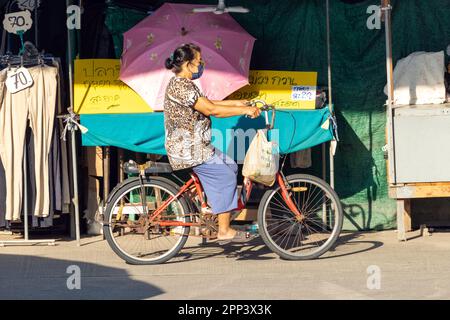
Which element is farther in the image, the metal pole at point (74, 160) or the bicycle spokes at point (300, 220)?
the metal pole at point (74, 160)

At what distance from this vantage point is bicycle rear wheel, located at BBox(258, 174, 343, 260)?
9.00 meters

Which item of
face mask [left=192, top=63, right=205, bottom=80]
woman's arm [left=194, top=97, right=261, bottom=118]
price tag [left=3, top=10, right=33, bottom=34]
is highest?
price tag [left=3, top=10, right=33, bottom=34]

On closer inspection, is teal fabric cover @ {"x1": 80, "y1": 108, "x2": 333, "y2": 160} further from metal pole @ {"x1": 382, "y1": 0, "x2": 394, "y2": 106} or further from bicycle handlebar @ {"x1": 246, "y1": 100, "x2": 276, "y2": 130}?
metal pole @ {"x1": 382, "y1": 0, "x2": 394, "y2": 106}

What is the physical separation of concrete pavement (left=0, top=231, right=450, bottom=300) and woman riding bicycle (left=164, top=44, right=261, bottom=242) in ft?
1.92

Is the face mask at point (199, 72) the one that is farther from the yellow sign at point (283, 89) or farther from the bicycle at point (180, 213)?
the yellow sign at point (283, 89)

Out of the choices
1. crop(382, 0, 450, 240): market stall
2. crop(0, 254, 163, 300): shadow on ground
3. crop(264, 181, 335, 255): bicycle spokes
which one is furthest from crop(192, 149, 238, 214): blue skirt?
crop(382, 0, 450, 240): market stall

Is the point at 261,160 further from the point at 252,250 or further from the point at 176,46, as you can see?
the point at 176,46

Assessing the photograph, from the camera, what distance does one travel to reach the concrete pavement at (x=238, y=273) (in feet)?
26.0

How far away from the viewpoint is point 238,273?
868cm

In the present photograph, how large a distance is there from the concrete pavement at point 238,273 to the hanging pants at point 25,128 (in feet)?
1.65

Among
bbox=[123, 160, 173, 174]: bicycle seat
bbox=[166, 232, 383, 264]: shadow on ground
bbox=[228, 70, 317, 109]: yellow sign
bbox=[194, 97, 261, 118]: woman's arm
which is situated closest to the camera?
bbox=[194, 97, 261, 118]: woman's arm

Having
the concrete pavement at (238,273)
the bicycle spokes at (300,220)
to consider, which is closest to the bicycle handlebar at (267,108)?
the bicycle spokes at (300,220)

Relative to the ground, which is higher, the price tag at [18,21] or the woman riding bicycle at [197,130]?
the price tag at [18,21]
